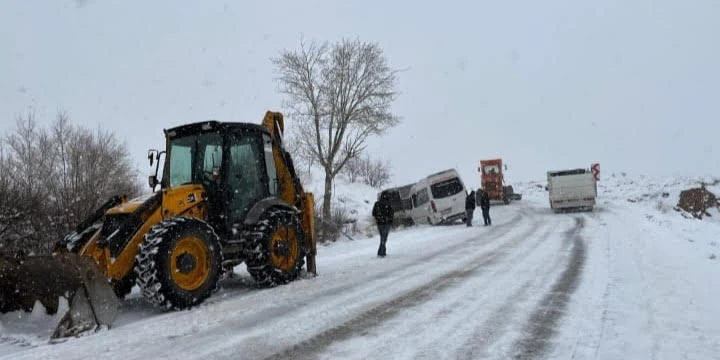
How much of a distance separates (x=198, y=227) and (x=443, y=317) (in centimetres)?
330

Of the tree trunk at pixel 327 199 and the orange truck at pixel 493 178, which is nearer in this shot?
the tree trunk at pixel 327 199

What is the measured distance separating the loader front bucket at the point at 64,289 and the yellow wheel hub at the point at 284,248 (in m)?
2.79

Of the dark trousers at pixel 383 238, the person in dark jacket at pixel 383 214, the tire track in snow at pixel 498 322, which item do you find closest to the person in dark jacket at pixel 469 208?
the person in dark jacket at pixel 383 214

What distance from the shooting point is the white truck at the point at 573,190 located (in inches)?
1123

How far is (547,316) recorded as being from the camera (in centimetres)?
564

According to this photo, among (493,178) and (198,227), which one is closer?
(198,227)

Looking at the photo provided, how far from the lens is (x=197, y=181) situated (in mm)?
7762

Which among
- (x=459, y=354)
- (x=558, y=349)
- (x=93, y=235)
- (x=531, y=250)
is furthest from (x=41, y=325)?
(x=531, y=250)

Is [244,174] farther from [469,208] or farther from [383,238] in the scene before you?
[469,208]

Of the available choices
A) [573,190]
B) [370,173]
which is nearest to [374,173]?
[370,173]

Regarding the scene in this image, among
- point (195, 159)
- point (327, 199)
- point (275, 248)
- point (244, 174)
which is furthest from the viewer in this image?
point (327, 199)

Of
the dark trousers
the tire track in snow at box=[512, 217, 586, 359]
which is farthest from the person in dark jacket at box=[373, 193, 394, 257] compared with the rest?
the tire track in snow at box=[512, 217, 586, 359]

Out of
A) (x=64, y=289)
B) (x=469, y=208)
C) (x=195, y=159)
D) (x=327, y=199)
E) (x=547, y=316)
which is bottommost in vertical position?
(x=547, y=316)

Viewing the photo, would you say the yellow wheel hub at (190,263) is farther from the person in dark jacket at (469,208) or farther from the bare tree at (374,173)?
the bare tree at (374,173)
